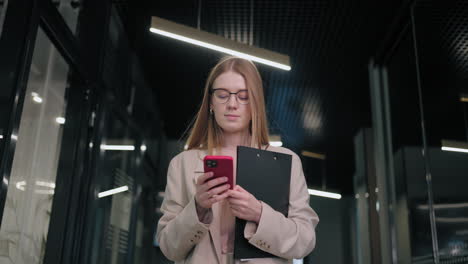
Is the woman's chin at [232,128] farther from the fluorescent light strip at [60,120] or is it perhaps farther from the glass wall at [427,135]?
the fluorescent light strip at [60,120]

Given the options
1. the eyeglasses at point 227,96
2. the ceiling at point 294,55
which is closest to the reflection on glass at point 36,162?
the eyeglasses at point 227,96

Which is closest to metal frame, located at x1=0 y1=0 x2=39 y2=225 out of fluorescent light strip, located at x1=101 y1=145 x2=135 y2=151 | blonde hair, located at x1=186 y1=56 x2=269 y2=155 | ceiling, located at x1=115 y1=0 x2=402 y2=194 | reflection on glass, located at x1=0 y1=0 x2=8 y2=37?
reflection on glass, located at x1=0 y1=0 x2=8 y2=37

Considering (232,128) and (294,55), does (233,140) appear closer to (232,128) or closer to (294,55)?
(232,128)

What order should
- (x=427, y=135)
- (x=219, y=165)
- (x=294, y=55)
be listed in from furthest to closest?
1. (x=294, y=55)
2. (x=427, y=135)
3. (x=219, y=165)

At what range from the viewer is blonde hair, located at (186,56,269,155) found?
1362 millimetres

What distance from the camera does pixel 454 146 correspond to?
105 inches

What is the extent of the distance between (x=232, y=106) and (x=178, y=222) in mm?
386

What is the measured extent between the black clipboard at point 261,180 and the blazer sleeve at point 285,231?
30mm

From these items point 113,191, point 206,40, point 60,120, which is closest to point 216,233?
point 60,120

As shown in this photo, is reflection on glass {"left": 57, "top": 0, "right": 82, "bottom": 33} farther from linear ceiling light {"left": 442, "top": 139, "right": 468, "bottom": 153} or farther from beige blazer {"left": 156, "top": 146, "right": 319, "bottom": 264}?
linear ceiling light {"left": 442, "top": 139, "right": 468, "bottom": 153}

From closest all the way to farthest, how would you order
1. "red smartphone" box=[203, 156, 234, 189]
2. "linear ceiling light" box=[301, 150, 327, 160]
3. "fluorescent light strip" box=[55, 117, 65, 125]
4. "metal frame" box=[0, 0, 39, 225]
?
1. "red smartphone" box=[203, 156, 234, 189]
2. "metal frame" box=[0, 0, 39, 225]
3. "fluorescent light strip" box=[55, 117, 65, 125]
4. "linear ceiling light" box=[301, 150, 327, 160]

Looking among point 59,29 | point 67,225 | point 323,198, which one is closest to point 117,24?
point 59,29

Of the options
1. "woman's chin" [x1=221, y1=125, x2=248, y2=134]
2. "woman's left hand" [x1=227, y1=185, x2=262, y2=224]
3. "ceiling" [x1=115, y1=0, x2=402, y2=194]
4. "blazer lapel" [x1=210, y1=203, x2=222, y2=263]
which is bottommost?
"blazer lapel" [x1=210, y1=203, x2=222, y2=263]

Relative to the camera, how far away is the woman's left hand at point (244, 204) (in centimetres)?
112
